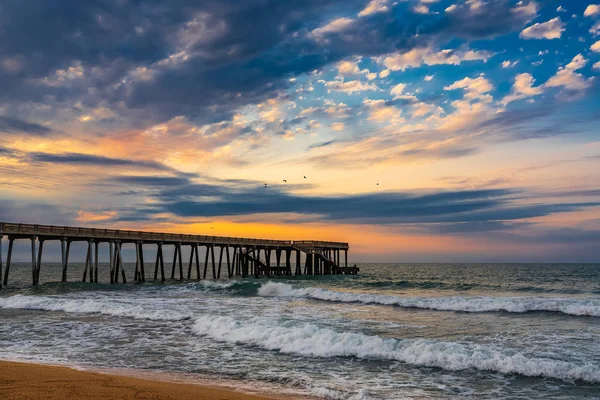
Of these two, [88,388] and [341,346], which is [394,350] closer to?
[341,346]

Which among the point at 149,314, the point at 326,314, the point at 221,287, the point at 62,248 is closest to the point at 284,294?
the point at 221,287

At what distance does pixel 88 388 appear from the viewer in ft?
28.2

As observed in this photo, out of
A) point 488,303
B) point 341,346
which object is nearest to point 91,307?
point 341,346

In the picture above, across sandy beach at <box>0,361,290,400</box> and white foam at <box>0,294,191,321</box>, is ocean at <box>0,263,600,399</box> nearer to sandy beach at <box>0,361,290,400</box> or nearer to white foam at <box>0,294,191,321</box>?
white foam at <box>0,294,191,321</box>

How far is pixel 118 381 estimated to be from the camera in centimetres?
936

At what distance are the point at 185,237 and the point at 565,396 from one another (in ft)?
141

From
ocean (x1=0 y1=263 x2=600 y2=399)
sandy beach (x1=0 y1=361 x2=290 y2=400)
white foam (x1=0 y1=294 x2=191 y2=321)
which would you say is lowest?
white foam (x1=0 y1=294 x2=191 y2=321)

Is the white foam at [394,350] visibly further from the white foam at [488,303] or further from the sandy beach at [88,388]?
the white foam at [488,303]

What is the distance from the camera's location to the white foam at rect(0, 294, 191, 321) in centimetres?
2181

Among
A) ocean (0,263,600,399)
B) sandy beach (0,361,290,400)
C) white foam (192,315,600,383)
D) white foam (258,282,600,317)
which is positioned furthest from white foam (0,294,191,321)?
white foam (258,282,600,317)

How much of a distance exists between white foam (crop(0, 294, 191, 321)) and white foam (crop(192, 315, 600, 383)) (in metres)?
4.76

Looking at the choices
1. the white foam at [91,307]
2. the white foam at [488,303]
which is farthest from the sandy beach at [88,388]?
the white foam at [488,303]

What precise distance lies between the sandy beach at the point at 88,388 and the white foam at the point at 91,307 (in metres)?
11.4

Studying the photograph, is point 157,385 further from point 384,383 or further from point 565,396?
point 565,396
